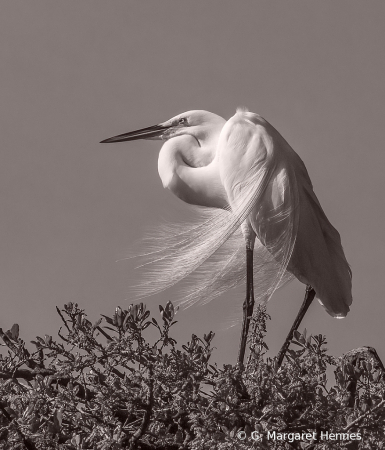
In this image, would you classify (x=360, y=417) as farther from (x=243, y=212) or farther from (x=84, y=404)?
(x=243, y=212)

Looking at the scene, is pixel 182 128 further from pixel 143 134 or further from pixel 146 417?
pixel 146 417

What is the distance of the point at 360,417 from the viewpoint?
10.6 feet

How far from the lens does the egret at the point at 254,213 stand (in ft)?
19.0

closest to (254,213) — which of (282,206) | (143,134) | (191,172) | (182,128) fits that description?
(282,206)

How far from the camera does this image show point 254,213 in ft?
19.2

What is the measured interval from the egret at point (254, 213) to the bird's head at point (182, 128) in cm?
12

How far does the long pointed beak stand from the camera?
6.56 metres

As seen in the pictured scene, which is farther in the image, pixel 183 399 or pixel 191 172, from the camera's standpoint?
pixel 191 172

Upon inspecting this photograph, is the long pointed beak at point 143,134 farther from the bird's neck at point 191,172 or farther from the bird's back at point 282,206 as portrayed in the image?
the bird's back at point 282,206

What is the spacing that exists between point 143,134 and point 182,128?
1.16 ft

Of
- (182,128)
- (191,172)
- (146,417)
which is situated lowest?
(146,417)

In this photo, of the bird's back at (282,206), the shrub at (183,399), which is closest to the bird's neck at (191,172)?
the bird's back at (282,206)

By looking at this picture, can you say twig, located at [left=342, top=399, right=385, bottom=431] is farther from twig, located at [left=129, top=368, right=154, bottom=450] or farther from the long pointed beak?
the long pointed beak

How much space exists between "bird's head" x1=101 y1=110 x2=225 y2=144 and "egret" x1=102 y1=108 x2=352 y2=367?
0.39ft
